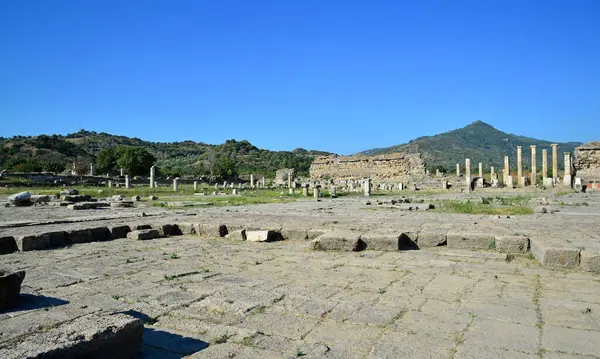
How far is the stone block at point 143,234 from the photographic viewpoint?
912 centimetres

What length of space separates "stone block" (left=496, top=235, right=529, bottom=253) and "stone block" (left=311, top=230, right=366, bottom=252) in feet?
6.84

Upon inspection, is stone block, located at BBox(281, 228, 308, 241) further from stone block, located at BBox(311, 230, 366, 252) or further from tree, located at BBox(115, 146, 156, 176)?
tree, located at BBox(115, 146, 156, 176)

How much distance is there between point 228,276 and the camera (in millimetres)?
5566

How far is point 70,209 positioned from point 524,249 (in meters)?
15.9

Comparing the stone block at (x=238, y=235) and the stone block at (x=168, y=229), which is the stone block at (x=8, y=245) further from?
the stone block at (x=238, y=235)

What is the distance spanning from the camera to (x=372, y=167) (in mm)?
56781

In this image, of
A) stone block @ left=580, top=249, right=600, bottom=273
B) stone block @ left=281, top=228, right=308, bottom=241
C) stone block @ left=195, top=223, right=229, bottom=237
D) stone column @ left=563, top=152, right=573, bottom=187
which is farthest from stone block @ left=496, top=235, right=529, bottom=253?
stone column @ left=563, top=152, right=573, bottom=187

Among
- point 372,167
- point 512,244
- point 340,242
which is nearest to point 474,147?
point 372,167

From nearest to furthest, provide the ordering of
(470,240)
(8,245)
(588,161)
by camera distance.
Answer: (470,240), (8,245), (588,161)

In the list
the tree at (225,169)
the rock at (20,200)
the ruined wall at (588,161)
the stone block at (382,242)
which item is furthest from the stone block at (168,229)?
the tree at (225,169)

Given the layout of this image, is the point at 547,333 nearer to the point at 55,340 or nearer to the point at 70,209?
the point at 55,340

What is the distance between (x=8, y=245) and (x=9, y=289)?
4669 millimetres

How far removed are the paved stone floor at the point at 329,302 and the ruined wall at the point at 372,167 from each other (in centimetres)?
4451

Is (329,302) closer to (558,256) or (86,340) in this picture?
(86,340)
